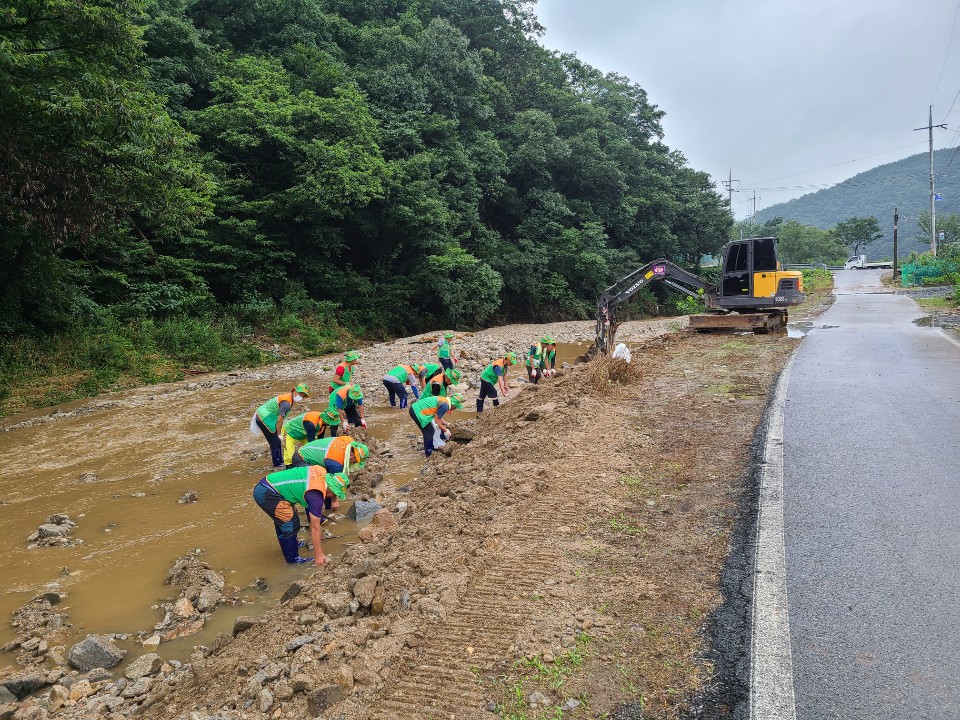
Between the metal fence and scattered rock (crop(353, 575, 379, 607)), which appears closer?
scattered rock (crop(353, 575, 379, 607))

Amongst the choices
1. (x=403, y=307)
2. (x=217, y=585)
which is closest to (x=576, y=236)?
(x=403, y=307)

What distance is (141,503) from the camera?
8.30 m

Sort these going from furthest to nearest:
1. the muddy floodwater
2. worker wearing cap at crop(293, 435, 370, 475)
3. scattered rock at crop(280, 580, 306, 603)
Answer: worker wearing cap at crop(293, 435, 370, 475) → the muddy floodwater → scattered rock at crop(280, 580, 306, 603)

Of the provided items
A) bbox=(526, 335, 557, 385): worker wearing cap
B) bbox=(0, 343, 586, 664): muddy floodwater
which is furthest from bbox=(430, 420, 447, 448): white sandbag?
bbox=(526, 335, 557, 385): worker wearing cap

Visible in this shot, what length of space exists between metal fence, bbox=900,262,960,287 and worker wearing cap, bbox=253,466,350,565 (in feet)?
141

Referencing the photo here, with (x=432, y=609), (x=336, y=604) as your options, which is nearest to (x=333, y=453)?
(x=336, y=604)

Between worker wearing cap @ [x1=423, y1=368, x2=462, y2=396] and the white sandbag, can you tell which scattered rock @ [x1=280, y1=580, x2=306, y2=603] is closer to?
the white sandbag

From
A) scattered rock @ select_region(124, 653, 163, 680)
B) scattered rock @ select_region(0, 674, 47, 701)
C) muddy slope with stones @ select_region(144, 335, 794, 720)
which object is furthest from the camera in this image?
scattered rock @ select_region(124, 653, 163, 680)

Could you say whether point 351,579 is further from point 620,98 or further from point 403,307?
point 620,98

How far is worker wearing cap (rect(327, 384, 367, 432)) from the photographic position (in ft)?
33.3

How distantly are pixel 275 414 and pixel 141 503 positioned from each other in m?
2.15

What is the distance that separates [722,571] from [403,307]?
902 inches

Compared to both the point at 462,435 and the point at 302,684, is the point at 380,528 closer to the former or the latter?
the point at 302,684

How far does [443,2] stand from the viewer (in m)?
35.4
